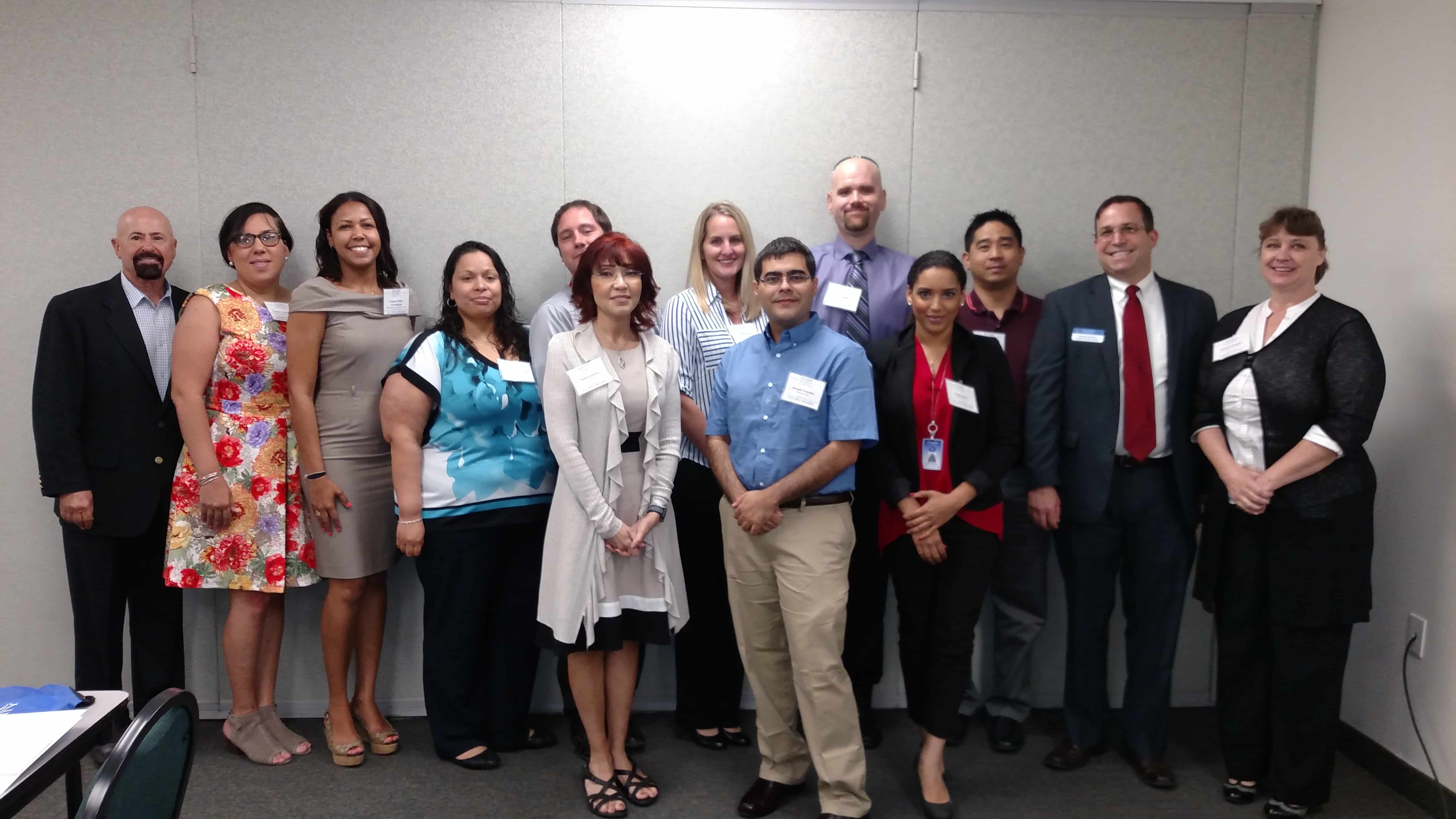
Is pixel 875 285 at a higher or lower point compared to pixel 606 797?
higher

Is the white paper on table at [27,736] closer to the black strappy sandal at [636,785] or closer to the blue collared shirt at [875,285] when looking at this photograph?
the black strappy sandal at [636,785]

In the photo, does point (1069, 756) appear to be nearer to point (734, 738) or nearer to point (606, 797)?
point (734, 738)

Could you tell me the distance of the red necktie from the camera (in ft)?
9.11

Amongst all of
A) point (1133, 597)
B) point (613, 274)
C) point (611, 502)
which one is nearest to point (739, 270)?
point (613, 274)

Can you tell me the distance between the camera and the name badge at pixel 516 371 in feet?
9.11

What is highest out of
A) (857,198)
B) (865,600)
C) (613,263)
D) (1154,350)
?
(857,198)

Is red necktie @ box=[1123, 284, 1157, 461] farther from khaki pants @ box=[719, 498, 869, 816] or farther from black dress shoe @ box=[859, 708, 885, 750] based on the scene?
black dress shoe @ box=[859, 708, 885, 750]

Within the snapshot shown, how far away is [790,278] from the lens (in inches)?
94.5

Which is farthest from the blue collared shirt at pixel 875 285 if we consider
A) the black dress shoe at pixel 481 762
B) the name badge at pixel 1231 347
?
the black dress shoe at pixel 481 762

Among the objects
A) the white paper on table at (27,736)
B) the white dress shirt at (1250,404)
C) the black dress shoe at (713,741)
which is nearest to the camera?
the white paper on table at (27,736)

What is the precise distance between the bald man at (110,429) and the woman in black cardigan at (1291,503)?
139 inches

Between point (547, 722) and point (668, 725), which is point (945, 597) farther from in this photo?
point (547, 722)

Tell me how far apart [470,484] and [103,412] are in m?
1.32

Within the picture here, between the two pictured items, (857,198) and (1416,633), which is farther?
(857,198)
